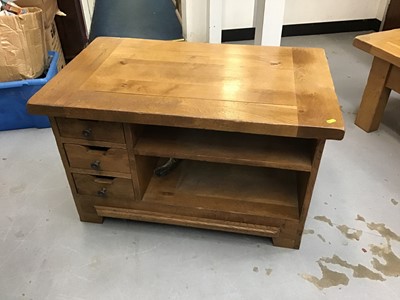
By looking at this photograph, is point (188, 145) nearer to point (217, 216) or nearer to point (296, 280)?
point (217, 216)

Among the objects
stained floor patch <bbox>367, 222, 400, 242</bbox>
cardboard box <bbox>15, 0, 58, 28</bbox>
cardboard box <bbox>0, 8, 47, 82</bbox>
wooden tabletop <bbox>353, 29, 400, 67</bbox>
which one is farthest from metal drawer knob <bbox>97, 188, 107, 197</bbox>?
wooden tabletop <bbox>353, 29, 400, 67</bbox>

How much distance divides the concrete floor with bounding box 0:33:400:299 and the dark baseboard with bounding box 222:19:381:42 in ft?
5.47

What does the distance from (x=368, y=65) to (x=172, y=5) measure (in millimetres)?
2139

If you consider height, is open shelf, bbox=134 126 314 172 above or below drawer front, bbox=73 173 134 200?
above

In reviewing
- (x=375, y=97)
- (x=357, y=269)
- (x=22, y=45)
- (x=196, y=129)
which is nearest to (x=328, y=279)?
(x=357, y=269)

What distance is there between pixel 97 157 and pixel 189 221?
37 cm

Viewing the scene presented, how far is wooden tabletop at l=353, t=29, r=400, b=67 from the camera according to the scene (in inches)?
57.5

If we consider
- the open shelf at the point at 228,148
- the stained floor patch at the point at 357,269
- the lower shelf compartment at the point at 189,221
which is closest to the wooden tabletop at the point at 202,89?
the open shelf at the point at 228,148

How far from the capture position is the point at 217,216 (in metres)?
1.15

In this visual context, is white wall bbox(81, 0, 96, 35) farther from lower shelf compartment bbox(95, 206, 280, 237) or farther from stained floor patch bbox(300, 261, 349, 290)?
stained floor patch bbox(300, 261, 349, 290)

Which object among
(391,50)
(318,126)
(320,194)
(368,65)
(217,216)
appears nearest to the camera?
(318,126)

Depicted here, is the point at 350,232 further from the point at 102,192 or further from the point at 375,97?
the point at 102,192

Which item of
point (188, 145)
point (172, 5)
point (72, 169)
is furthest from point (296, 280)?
point (172, 5)

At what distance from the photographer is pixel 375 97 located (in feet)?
5.39
